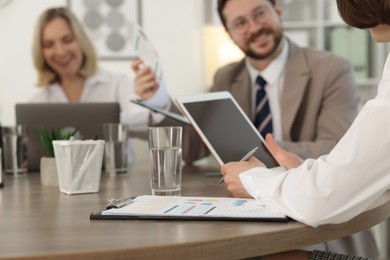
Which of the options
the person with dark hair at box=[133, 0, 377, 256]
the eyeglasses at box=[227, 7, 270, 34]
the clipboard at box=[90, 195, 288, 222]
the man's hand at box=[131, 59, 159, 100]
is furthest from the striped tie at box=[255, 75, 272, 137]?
the clipboard at box=[90, 195, 288, 222]

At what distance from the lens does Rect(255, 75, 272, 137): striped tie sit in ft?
8.01

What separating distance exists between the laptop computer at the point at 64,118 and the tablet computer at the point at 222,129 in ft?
1.58

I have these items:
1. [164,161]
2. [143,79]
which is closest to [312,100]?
[143,79]

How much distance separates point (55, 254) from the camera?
3.02 ft

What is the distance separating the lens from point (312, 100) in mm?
2416

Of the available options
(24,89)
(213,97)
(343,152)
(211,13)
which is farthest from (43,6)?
(343,152)

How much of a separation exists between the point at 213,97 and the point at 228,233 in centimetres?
87

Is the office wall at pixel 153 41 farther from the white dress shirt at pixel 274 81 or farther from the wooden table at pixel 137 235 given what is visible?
the wooden table at pixel 137 235

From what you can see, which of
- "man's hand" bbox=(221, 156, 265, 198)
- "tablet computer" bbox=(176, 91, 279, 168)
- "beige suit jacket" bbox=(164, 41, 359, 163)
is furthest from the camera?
"beige suit jacket" bbox=(164, 41, 359, 163)

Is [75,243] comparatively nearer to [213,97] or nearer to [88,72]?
[213,97]

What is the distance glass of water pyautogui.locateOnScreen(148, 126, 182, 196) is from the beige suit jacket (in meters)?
0.91

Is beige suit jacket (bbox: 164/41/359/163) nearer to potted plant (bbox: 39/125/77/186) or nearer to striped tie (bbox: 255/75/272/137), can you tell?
striped tie (bbox: 255/75/272/137)

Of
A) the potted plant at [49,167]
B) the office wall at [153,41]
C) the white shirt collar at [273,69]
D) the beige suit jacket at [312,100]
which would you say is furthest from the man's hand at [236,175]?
the office wall at [153,41]

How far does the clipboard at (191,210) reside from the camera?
3.82 ft
